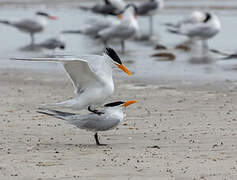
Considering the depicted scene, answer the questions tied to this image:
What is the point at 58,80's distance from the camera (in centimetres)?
987

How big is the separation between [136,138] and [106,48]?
0.96 metres

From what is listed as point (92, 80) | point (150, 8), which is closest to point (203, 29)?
point (150, 8)

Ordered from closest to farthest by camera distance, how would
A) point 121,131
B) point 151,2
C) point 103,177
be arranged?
point 103,177 < point 121,131 < point 151,2

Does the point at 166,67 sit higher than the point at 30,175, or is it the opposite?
the point at 30,175

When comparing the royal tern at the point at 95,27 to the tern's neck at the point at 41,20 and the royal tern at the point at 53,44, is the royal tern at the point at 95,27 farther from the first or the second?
the royal tern at the point at 53,44

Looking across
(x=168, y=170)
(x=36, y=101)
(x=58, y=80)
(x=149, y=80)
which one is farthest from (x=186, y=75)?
(x=168, y=170)

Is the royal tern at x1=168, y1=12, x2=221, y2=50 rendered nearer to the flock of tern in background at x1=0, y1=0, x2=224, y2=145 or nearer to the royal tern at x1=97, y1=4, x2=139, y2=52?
the flock of tern in background at x1=0, y1=0, x2=224, y2=145

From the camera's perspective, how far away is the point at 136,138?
6352 mm

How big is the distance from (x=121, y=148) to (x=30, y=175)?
3.90ft

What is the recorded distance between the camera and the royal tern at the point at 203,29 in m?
14.3

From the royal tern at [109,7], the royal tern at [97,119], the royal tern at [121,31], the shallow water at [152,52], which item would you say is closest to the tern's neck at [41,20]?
the shallow water at [152,52]

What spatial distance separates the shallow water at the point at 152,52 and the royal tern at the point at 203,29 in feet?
0.74

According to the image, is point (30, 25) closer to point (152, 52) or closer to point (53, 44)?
point (53, 44)

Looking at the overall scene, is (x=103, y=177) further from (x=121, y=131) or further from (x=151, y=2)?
(x=151, y=2)
